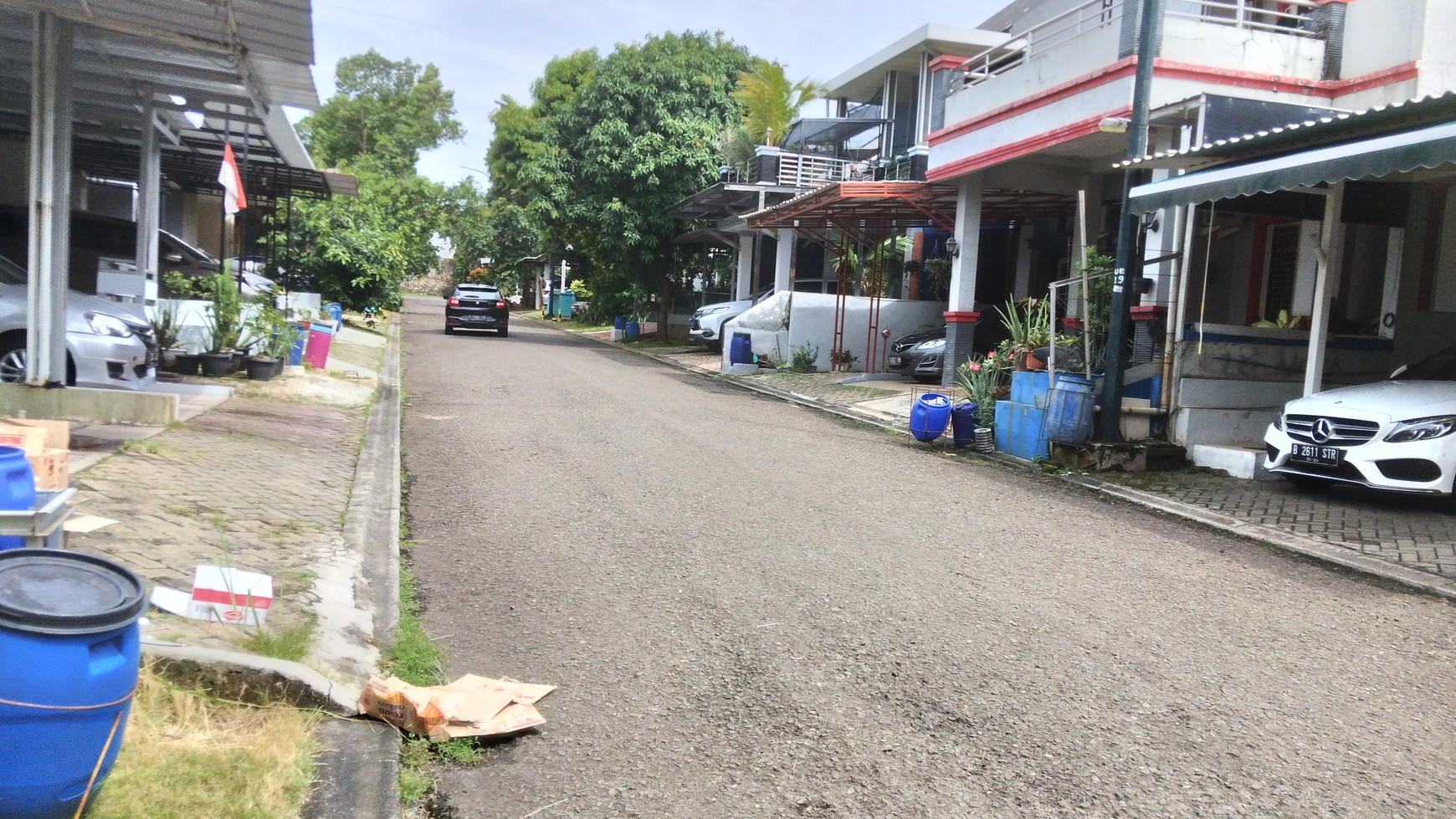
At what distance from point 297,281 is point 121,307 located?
14714 mm

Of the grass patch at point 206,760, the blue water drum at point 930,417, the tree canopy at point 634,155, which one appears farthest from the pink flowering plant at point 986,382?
the tree canopy at point 634,155

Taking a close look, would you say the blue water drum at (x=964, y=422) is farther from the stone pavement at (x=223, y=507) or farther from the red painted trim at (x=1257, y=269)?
the stone pavement at (x=223, y=507)

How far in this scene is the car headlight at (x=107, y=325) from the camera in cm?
967

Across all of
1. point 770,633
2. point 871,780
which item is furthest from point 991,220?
point 871,780

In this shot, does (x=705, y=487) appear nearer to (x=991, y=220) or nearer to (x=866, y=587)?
(x=866, y=587)

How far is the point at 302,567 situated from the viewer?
5.91 meters

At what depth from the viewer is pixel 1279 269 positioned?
46.9 feet

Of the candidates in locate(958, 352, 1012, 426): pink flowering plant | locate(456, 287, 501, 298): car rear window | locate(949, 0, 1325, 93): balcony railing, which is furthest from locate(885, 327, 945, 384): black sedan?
locate(456, 287, 501, 298): car rear window

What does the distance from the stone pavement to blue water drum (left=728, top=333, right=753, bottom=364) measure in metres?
12.4

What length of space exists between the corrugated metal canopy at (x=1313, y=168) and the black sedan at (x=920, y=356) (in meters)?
8.66

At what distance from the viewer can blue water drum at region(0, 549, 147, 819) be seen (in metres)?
2.59

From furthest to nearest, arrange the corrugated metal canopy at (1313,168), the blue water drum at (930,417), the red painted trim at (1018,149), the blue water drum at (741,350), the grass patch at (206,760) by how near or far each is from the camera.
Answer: the blue water drum at (741,350), the red painted trim at (1018,149), the blue water drum at (930,417), the corrugated metal canopy at (1313,168), the grass patch at (206,760)

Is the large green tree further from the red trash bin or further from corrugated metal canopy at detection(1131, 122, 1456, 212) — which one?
corrugated metal canopy at detection(1131, 122, 1456, 212)

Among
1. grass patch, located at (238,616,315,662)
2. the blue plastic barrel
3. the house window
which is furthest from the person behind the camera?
the blue plastic barrel
